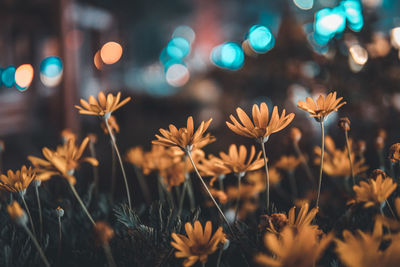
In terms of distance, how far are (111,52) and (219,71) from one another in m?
3.58

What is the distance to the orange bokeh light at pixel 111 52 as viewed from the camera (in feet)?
16.5

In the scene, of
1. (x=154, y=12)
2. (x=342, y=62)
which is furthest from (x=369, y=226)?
(x=154, y=12)

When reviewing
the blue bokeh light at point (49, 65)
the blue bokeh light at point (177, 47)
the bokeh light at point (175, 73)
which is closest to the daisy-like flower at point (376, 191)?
the blue bokeh light at point (49, 65)

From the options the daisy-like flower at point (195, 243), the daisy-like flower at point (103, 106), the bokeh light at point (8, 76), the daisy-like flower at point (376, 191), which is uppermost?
the bokeh light at point (8, 76)

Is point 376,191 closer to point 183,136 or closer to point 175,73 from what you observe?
point 183,136

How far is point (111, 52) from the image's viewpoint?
17.4ft

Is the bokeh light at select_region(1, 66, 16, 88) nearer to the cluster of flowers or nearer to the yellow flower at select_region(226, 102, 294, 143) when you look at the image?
the cluster of flowers

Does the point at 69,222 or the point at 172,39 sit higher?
the point at 172,39

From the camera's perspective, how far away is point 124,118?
406 centimetres

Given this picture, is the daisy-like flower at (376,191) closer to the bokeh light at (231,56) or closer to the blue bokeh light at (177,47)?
the bokeh light at (231,56)

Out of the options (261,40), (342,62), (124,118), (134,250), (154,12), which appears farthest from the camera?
(154,12)

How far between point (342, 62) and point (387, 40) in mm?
155

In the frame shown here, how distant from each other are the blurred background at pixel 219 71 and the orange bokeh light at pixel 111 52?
0.02 metres

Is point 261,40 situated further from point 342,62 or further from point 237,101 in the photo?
point 342,62
